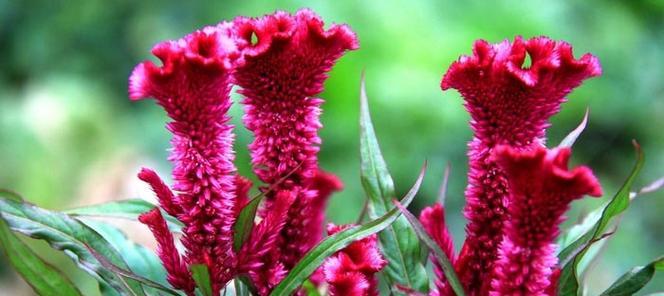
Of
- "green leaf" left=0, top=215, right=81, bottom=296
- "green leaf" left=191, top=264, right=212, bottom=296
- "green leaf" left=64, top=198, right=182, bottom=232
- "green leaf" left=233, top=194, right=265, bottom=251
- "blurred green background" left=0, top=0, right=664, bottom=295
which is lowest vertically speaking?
"green leaf" left=191, top=264, right=212, bottom=296

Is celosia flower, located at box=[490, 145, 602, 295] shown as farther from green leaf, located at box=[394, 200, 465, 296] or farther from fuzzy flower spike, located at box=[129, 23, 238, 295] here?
fuzzy flower spike, located at box=[129, 23, 238, 295]

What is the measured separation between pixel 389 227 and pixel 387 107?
97.4 inches

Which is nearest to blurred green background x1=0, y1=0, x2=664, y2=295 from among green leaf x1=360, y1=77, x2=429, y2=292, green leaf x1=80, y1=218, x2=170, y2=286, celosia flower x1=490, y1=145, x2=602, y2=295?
green leaf x1=80, y1=218, x2=170, y2=286

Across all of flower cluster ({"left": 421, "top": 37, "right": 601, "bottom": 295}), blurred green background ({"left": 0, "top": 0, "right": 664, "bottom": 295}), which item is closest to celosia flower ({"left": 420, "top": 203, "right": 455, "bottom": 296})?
flower cluster ({"left": 421, "top": 37, "right": 601, "bottom": 295})

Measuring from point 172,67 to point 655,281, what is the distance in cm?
320

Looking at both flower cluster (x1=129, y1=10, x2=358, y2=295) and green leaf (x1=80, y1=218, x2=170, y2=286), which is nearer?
flower cluster (x1=129, y1=10, x2=358, y2=295)

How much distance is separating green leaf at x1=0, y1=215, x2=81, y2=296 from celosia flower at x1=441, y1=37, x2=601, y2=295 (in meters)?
0.43

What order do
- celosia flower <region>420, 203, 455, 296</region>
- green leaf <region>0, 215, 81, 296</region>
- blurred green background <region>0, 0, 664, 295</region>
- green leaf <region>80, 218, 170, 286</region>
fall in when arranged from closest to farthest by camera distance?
green leaf <region>0, 215, 81, 296</region>
celosia flower <region>420, 203, 455, 296</region>
green leaf <region>80, 218, 170, 286</region>
blurred green background <region>0, 0, 664, 295</region>

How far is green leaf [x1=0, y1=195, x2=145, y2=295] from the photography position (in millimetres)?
946

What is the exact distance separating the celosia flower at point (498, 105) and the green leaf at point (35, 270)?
0.43m

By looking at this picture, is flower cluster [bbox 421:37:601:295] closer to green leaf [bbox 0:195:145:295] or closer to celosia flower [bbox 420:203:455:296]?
celosia flower [bbox 420:203:455:296]

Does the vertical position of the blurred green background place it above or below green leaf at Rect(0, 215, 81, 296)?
above

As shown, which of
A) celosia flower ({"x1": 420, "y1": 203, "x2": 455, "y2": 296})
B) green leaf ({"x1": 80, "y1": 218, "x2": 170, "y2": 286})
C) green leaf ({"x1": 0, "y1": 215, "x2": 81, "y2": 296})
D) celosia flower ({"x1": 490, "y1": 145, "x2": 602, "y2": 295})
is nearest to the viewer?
celosia flower ({"x1": 490, "y1": 145, "x2": 602, "y2": 295})

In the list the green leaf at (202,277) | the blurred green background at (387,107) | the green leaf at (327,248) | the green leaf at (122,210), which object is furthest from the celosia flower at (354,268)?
the blurred green background at (387,107)
